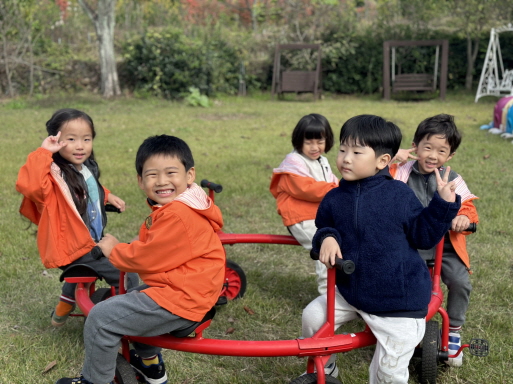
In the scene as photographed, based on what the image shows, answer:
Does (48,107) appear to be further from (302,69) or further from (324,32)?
(324,32)

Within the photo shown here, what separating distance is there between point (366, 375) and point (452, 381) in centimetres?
42

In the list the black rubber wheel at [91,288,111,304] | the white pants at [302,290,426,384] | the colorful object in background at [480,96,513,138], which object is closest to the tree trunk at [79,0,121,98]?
the colorful object in background at [480,96,513,138]

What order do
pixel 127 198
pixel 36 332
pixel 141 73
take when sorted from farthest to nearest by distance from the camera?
pixel 141 73
pixel 127 198
pixel 36 332

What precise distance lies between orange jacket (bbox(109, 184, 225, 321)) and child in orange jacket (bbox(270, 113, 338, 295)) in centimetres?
118

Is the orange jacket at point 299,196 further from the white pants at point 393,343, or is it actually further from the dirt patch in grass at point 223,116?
the dirt patch in grass at point 223,116

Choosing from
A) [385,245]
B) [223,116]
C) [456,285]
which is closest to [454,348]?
[456,285]

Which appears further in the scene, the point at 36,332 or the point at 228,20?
the point at 228,20

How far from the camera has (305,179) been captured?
3.50 meters

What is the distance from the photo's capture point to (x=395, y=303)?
2314 millimetres

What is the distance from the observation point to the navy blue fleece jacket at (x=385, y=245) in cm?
230

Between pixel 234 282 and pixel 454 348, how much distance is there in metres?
1.48

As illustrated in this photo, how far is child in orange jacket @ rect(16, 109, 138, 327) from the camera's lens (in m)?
2.86

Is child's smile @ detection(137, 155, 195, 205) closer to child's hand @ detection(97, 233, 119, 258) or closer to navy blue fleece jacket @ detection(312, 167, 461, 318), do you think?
child's hand @ detection(97, 233, 119, 258)

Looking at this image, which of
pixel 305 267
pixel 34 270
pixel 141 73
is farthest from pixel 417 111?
pixel 34 270
